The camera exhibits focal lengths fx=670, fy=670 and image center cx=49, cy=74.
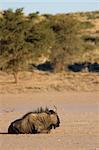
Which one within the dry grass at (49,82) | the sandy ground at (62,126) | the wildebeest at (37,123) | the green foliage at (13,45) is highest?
the green foliage at (13,45)

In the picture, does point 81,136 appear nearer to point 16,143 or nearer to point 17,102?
point 16,143

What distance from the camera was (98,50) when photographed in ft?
174

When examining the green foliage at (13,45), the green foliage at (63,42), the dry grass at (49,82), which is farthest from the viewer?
the green foliage at (63,42)

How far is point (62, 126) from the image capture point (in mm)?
16219

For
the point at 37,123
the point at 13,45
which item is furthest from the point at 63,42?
the point at 37,123

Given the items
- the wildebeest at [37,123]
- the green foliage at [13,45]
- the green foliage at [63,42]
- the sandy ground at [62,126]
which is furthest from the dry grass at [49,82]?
the wildebeest at [37,123]

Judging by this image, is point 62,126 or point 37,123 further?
point 62,126

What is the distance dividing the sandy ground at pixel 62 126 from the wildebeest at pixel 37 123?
0.75 feet

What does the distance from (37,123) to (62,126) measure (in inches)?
68.3

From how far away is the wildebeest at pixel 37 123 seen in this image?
14477 mm

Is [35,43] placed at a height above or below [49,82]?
above

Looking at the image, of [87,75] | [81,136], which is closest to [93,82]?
[87,75]

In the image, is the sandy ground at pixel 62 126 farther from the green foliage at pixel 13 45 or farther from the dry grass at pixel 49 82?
the green foliage at pixel 13 45

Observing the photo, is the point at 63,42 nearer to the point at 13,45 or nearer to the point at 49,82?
the point at 13,45
